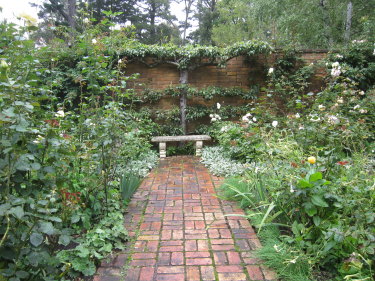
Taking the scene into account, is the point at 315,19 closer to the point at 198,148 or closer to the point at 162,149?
the point at 198,148

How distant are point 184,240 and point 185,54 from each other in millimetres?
4243

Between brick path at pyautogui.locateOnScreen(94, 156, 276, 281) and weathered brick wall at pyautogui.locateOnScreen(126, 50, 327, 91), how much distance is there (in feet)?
10.6

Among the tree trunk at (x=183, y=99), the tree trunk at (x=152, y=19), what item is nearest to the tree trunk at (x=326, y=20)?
the tree trunk at (x=183, y=99)

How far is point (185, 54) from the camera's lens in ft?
18.1

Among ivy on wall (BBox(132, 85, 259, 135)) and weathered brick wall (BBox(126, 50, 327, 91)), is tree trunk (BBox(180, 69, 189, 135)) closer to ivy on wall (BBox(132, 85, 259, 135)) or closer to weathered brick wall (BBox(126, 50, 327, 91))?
ivy on wall (BBox(132, 85, 259, 135))

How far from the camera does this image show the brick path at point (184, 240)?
5.69ft

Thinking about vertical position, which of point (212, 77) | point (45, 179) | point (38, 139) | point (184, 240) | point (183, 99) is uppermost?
point (212, 77)

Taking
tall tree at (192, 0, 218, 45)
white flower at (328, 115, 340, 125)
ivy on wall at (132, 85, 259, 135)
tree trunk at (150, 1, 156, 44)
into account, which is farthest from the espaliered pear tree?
tree trunk at (150, 1, 156, 44)

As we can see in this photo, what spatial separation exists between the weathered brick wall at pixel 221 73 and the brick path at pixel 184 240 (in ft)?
10.6

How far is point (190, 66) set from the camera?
577 centimetres

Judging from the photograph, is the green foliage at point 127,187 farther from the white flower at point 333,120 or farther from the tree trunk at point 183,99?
the tree trunk at point 183,99

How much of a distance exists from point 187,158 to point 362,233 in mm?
3756

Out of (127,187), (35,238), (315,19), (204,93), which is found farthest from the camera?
(315,19)

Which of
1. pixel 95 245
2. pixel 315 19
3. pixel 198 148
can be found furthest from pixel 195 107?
pixel 315 19
